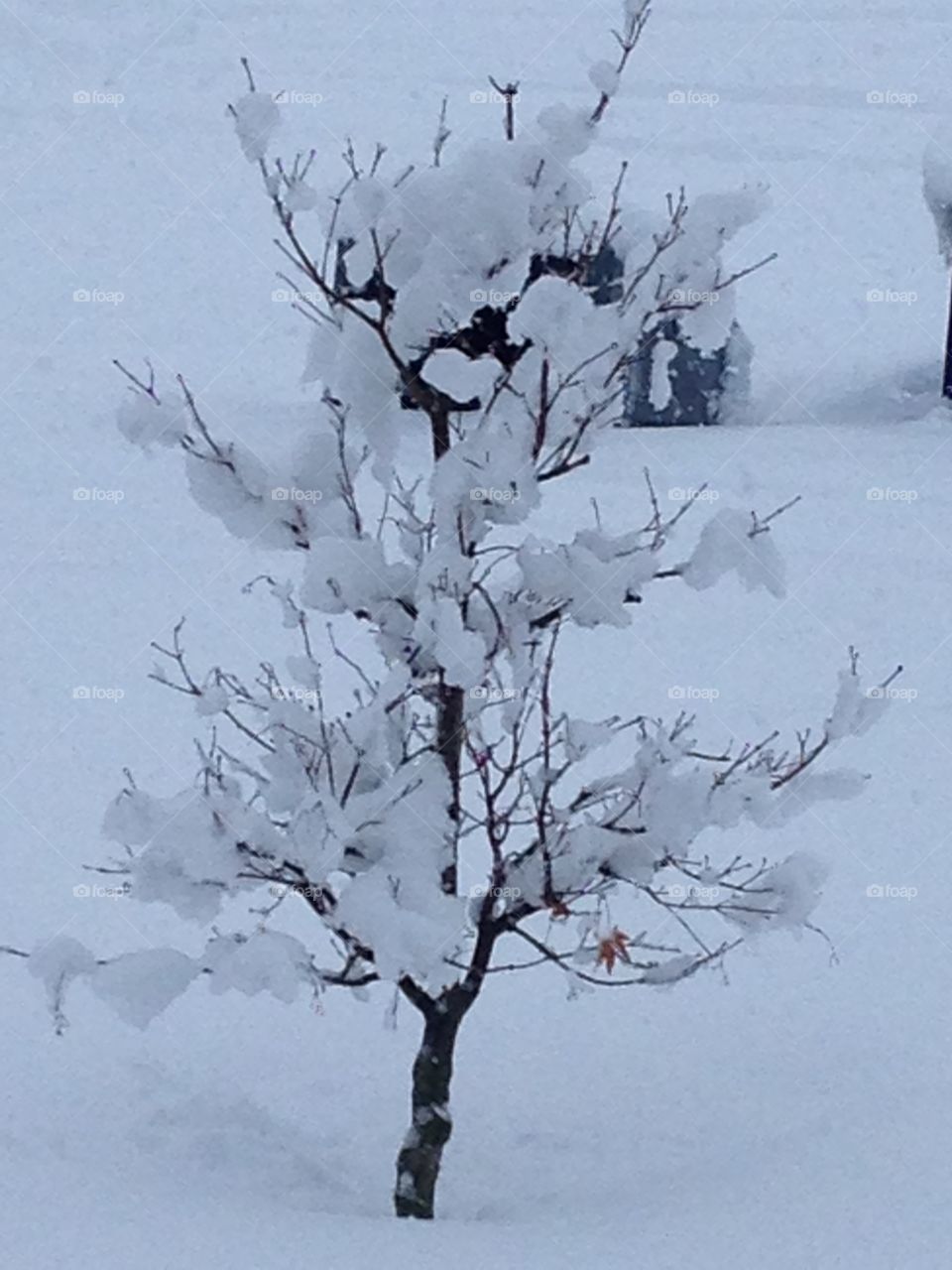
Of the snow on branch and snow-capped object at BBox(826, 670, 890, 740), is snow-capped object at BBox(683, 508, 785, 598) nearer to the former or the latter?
the snow on branch

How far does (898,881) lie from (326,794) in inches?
177

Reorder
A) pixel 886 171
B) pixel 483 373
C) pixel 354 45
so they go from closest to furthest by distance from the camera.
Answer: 1. pixel 483 373
2. pixel 886 171
3. pixel 354 45

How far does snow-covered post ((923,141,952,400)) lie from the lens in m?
14.4

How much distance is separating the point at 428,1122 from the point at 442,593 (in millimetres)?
1716

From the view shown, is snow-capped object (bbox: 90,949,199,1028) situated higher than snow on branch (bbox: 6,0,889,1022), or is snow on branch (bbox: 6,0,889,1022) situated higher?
snow on branch (bbox: 6,0,889,1022)

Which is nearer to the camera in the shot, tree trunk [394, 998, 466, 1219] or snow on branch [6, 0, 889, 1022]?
snow on branch [6, 0, 889, 1022]

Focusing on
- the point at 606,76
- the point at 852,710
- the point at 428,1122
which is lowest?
the point at 428,1122

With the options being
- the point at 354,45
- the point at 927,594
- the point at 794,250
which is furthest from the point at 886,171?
the point at 927,594

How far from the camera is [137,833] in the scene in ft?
16.9

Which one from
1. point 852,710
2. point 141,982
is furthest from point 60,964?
point 852,710

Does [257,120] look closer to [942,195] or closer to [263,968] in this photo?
[263,968]

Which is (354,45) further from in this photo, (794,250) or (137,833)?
(137,833)

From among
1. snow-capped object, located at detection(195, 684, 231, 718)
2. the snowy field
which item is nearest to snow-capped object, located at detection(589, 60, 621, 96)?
snow-capped object, located at detection(195, 684, 231, 718)

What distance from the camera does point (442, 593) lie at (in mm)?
4957
